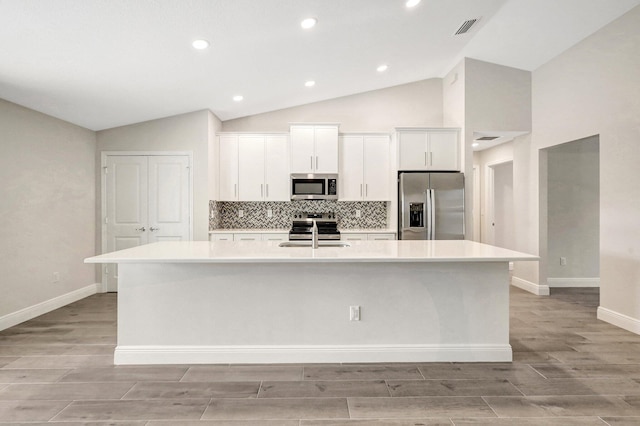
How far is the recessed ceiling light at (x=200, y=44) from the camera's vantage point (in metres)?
3.09

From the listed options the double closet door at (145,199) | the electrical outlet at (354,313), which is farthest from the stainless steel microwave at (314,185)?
the electrical outlet at (354,313)

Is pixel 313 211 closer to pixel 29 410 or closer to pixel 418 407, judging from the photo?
pixel 418 407

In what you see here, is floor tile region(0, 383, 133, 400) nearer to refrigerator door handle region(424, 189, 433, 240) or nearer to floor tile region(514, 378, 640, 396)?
floor tile region(514, 378, 640, 396)

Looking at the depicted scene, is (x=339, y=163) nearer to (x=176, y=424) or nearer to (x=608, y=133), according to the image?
(x=608, y=133)

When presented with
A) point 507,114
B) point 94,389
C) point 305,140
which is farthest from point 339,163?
point 94,389

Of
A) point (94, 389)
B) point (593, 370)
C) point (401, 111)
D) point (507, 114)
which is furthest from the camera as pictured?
point (401, 111)

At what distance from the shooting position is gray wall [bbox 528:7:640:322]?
138 inches

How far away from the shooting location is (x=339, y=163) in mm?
5371

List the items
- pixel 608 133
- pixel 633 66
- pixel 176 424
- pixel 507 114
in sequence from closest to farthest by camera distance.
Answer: pixel 176 424 → pixel 633 66 → pixel 608 133 → pixel 507 114

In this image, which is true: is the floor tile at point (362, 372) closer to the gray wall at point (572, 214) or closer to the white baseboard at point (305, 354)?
the white baseboard at point (305, 354)

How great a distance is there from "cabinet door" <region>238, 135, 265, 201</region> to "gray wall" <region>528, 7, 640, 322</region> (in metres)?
4.11

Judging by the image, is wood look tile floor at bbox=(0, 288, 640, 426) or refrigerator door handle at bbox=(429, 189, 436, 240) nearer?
wood look tile floor at bbox=(0, 288, 640, 426)

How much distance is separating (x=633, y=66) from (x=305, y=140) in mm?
3787

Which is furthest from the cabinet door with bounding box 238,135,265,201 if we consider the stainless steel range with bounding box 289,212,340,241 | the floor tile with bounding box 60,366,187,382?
the floor tile with bounding box 60,366,187,382
